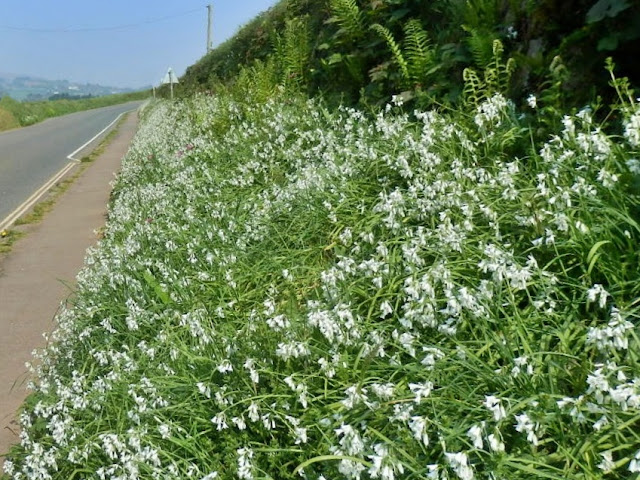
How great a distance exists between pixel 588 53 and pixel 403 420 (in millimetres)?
3201

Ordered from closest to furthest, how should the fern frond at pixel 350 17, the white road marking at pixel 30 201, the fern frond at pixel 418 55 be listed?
the fern frond at pixel 418 55, the fern frond at pixel 350 17, the white road marking at pixel 30 201

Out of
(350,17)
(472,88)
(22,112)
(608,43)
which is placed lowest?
(22,112)

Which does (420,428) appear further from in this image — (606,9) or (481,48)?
(481,48)

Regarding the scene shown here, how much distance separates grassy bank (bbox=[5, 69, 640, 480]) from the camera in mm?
2090

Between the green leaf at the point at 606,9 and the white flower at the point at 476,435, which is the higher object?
the green leaf at the point at 606,9

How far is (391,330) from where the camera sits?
9.80 feet

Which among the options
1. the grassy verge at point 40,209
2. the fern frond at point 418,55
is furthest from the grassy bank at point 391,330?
the grassy verge at point 40,209

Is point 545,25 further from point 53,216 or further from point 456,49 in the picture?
point 53,216

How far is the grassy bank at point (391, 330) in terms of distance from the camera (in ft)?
6.86

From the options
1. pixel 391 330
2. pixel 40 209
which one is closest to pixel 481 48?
pixel 391 330

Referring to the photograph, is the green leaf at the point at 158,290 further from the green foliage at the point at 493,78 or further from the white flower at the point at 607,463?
the white flower at the point at 607,463

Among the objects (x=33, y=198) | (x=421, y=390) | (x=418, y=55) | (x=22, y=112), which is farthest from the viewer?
(x=22, y=112)

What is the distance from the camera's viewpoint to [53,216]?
36.9 feet

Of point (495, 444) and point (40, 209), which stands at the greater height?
point (495, 444)
